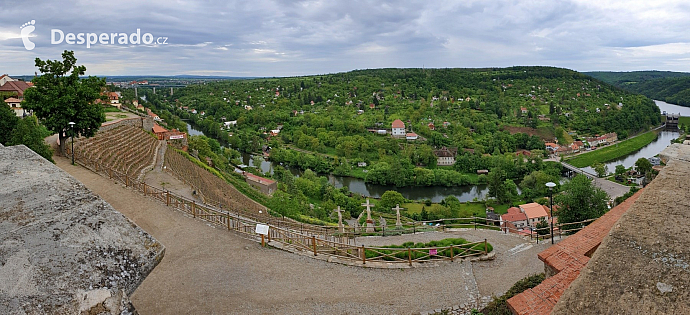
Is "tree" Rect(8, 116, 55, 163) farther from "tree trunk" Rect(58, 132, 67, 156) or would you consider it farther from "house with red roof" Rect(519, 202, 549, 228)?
"house with red roof" Rect(519, 202, 549, 228)

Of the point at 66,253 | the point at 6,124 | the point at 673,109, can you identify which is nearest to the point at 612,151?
the point at 6,124

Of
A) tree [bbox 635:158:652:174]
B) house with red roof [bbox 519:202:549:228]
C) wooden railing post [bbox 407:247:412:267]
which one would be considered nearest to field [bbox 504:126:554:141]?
tree [bbox 635:158:652:174]

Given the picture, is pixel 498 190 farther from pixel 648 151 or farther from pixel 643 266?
pixel 648 151

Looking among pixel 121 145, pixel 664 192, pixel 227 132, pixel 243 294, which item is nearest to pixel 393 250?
pixel 243 294

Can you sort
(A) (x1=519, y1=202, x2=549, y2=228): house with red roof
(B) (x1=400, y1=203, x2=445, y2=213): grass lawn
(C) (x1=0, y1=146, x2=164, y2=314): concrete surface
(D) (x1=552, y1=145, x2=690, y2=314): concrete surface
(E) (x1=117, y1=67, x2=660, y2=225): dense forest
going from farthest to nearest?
(E) (x1=117, y1=67, x2=660, y2=225): dense forest, (B) (x1=400, y1=203, x2=445, y2=213): grass lawn, (A) (x1=519, y1=202, x2=549, y2=228): house with red roof, (D) (x1=552, y1=145, x2=690, y2=314): concrete surface, (C) (x1=0, y1=146, x2=164, y2=314): concrete surface

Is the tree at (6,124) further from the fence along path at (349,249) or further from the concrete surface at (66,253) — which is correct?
the concrete surface at (66,253)

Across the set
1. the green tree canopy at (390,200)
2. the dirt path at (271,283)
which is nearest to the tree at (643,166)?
the green tree canopy at (390,200)
